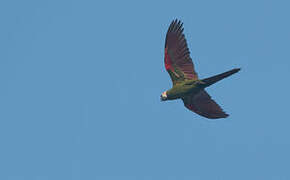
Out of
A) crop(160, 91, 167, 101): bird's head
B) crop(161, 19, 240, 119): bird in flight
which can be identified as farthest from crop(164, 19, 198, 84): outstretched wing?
crop(160, 91, 167, 101): bird's head

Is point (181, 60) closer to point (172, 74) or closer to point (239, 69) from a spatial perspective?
point (172, 74)

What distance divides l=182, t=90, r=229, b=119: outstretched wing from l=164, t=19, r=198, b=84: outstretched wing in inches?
42.6

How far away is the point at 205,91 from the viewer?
60.2 feet

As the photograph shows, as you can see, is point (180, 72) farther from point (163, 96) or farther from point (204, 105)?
point (204, 105)

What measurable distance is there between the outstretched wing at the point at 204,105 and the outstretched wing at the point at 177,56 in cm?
108

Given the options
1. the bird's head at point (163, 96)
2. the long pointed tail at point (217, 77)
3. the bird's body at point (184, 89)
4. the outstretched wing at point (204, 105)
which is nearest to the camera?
the long pointed tail at point (217, 77)

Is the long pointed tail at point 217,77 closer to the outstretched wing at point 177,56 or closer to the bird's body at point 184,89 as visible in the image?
the bird's body at point 184,89

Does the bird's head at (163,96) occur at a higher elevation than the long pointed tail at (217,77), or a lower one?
higher

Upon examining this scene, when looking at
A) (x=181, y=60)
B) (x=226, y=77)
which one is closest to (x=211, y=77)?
(x=226, y=77)

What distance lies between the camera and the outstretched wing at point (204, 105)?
1853 centimetres

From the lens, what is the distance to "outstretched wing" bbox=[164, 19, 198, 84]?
1784cm

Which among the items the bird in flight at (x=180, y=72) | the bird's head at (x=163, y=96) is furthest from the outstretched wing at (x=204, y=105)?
the bird's head at (x=163, y=96)

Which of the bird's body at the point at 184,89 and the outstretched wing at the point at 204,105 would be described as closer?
the bird's body at the point at 184,89

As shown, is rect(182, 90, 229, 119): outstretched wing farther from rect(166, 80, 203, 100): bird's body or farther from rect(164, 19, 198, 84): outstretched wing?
rect(164, 19, 198, 84): outstretched wing
